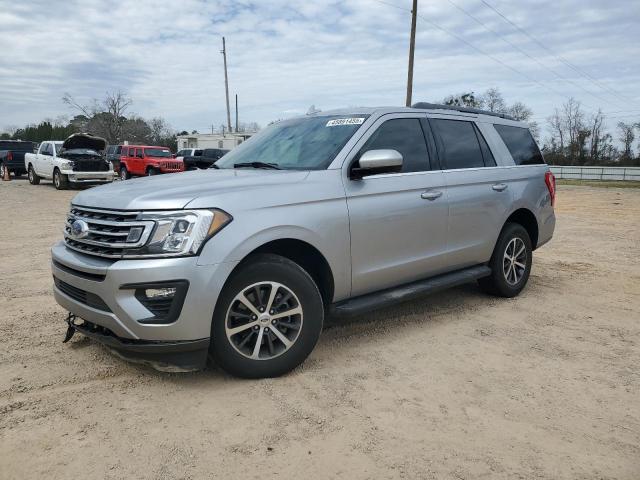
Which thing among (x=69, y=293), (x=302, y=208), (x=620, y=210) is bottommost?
(x=620, y=210)

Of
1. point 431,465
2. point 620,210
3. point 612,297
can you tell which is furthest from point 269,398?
point 620,210

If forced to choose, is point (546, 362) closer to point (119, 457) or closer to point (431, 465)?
point (431, 465)

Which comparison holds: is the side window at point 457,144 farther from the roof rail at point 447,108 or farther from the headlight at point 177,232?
the headlight at point 177,232

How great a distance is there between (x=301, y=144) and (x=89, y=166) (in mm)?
18032

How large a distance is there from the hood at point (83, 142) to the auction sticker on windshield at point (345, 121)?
19581 mm

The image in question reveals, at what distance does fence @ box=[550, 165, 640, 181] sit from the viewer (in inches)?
1784

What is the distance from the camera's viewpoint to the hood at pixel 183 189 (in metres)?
3.19

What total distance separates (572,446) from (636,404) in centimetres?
79

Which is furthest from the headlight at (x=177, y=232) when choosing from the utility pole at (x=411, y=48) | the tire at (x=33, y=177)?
the tire at (x=33, y=177)

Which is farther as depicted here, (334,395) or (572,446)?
(334,395)

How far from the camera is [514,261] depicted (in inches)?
220

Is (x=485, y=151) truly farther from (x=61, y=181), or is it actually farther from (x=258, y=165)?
(x=61, y=181)

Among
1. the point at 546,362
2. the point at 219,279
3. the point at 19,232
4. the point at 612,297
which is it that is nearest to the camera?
the point at 219,279

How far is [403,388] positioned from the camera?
3424mm
